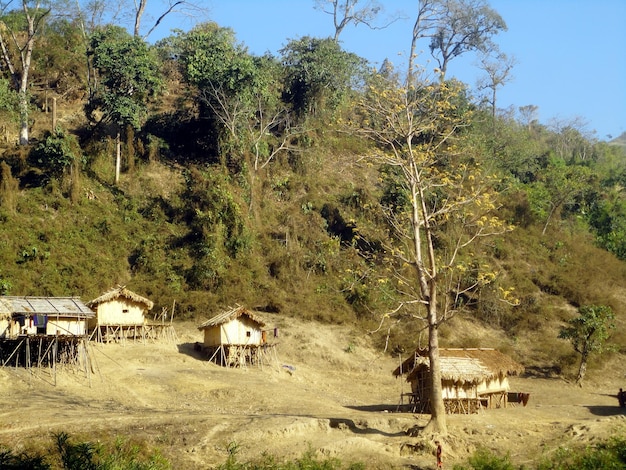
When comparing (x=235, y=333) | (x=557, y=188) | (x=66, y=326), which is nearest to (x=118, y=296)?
(x=66, y=326)

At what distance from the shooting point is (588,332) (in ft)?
120

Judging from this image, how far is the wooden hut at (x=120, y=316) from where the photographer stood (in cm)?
3453

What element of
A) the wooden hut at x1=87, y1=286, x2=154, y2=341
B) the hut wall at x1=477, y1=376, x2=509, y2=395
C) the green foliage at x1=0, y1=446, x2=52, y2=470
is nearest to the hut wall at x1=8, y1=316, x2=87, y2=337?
the wooden hut at x1=87, y1=286, x2=154, y2=341

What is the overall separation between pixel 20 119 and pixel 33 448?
2861 cm

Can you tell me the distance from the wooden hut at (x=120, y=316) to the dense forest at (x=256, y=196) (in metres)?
2.29

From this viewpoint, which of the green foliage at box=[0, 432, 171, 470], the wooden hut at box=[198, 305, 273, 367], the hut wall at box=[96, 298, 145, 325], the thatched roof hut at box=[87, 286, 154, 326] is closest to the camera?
the green foliage at box=[0, 432, 171, 470]

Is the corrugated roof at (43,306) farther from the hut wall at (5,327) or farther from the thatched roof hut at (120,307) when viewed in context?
the thatched roof hut at (120,307)

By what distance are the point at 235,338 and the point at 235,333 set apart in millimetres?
213

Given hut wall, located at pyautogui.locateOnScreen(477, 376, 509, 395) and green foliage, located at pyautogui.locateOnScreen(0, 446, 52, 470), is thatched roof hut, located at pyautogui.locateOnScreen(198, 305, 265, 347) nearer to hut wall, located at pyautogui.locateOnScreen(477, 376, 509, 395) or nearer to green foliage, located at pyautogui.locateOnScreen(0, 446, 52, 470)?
hut wall, located at pyautogui.locateOnScreen(477, 376, 509, 395)

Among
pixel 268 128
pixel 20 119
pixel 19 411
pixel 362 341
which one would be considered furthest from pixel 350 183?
pixel 19 411

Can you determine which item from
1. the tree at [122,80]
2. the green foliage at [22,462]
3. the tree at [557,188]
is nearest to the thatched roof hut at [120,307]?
the tree at [122,80]

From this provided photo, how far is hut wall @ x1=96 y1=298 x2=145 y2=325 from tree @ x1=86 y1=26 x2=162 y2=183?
12.5 m

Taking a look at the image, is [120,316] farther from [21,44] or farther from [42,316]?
[21,44]

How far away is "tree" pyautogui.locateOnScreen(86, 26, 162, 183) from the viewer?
147 ft
